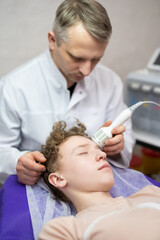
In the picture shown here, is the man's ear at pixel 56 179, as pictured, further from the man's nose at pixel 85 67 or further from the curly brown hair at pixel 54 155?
the man's nose at pixel 85 67

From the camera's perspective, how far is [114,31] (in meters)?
2.15

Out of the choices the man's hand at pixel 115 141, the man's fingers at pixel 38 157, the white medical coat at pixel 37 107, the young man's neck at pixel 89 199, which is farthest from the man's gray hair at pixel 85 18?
the young man's neck at pixel 89 199

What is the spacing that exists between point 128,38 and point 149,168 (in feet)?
3.69

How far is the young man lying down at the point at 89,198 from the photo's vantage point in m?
0.93

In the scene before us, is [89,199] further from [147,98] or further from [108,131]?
[147,98]

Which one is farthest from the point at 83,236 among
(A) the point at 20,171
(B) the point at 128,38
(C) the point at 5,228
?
(B) the point at 128,38

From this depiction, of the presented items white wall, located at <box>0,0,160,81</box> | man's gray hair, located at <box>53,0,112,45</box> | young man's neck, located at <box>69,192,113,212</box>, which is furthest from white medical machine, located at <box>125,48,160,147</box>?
Result: young man's neck, located at <box>69,192,113,212</box>

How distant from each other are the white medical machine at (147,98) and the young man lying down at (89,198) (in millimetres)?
668

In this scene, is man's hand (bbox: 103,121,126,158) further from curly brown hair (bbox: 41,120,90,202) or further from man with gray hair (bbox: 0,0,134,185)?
curly brown hair (bbox: 41,120,90,202)

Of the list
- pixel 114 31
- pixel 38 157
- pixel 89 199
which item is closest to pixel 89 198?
pixel 89 199

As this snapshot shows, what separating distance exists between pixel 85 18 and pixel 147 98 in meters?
0.87

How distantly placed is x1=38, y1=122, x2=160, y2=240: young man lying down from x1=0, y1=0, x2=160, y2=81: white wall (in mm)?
614

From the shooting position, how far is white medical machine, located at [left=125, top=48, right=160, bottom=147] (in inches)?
71.9

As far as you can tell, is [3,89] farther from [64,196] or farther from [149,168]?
[149,168]
